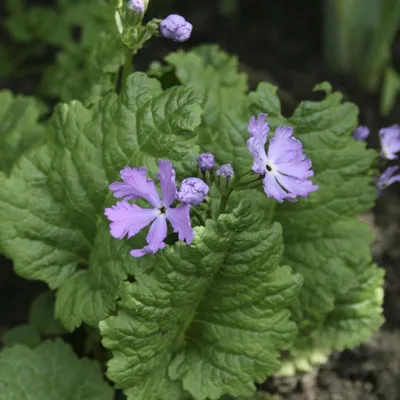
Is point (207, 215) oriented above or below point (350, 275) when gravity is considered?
above

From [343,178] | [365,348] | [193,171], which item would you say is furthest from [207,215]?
[365,348]

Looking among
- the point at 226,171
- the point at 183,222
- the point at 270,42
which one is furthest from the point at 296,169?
the point at 270,42

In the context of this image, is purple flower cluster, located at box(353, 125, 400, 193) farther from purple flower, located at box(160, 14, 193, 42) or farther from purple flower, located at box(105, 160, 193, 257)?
purple flower, located at box(105, 160, 193, 257)

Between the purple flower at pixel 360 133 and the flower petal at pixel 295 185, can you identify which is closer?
the flower petal at pixel 295 185

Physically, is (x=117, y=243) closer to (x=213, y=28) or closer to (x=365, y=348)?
(x=365, y=348)

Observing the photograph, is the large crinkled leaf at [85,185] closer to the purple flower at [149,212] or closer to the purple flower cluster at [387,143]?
the purple flower at [149,212]

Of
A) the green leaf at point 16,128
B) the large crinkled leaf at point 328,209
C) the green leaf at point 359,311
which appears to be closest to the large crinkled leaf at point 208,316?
the large crinkled leaf at point 328,209

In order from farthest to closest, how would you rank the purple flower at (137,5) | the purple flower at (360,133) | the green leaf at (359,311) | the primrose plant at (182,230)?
the green leaf at (359,311) < the purple flower at (360,133) < the purple flower at (137,5) < the primrose plant at (182,230)
